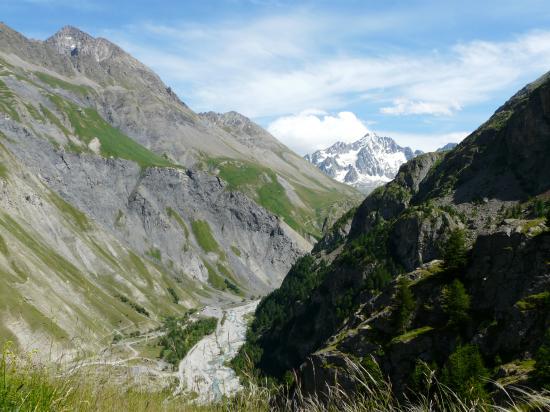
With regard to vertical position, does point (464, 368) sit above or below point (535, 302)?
below

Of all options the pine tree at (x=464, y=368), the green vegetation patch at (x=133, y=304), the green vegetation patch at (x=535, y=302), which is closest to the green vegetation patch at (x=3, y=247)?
the green vegetation patch at (x=133, y=304)

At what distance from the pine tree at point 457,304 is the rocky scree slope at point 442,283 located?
11 centimetres

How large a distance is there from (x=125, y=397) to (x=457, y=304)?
45.2 meters

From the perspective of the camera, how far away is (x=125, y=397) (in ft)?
28.0

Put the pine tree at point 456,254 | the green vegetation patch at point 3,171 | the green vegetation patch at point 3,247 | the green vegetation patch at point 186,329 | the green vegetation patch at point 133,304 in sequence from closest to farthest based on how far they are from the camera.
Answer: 1. the pine tree at point 456,254
2. the green vegetation patch at point 3,247
3. the green vegetation patch at point 186,329
4. the green vegetation patch at point 3,171
5. the green vegetation patch at point 133,304

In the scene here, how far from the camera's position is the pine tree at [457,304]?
48338mm

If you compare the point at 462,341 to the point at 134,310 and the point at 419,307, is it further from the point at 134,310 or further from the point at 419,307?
the point at 134,310

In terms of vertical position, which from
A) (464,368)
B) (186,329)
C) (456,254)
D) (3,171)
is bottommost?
(186,329)

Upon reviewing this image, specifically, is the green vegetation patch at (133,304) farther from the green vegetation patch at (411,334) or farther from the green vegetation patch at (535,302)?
the green vegetation patch at (535,302)

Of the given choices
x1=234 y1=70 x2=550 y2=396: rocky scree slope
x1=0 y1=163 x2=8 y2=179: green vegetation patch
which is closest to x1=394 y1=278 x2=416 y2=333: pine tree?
x1=234 y1=70 x2=550 y2=396: rocky scree slope

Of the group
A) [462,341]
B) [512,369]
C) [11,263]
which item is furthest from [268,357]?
[512,369]

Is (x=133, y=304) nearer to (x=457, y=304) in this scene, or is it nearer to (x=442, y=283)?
(x=442, y=283)

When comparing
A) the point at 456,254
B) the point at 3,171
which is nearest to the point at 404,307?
the point at 456,254

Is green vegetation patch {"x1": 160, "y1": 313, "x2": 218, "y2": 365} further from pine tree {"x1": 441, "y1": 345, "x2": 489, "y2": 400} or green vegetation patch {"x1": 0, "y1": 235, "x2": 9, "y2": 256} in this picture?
pine tree {"x1": 441, "y1": 345, "x2": 489, "y2": 400}
